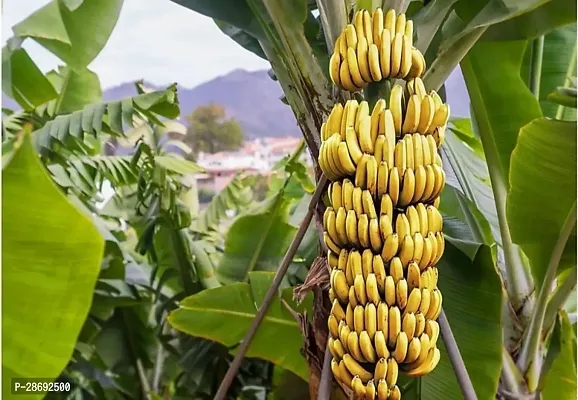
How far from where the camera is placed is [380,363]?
30cm

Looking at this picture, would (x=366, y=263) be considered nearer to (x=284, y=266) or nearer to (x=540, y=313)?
(x=284, y=266)

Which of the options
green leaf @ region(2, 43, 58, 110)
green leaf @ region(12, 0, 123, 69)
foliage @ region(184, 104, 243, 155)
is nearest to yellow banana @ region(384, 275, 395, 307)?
green leaf @ region(12, 0, 123, 69)

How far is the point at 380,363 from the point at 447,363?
218mm

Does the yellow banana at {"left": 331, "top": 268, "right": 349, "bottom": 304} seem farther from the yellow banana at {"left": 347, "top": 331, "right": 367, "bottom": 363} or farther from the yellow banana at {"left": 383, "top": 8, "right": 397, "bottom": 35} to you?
the yellow banana at {"left": 383, "top": 8, "right": 397, "bottom": 35}

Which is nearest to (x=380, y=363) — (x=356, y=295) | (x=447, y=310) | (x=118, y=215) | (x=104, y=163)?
(x=356, y=295)

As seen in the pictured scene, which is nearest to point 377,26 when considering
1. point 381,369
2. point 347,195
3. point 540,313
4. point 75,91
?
point 347,195

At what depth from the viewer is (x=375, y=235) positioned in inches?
12.1

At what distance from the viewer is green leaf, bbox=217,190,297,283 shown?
28.5 inches

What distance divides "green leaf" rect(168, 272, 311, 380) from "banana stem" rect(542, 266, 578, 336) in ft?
0.85

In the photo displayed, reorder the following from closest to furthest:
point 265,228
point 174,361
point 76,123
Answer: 1. point 76,123
2. point 265,228
3. point 174,361

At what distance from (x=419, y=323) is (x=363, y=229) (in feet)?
0.23

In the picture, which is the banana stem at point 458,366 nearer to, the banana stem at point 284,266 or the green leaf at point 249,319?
the banana stem at point 284,266

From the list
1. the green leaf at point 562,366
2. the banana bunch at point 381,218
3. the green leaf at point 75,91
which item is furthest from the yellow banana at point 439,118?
the green leaf at point 75,91

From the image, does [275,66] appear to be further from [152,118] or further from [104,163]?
[104,163]
